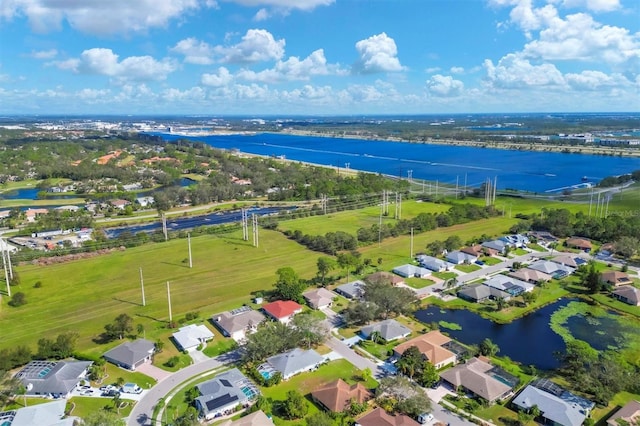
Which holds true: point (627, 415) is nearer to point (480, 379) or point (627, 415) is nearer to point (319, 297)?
point (480, 379)

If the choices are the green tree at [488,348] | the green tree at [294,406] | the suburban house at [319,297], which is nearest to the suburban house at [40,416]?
the green tree at [294,406]

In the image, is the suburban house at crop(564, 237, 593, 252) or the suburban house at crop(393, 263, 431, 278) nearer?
the suburban house at crop(393, 263, 431, 278)

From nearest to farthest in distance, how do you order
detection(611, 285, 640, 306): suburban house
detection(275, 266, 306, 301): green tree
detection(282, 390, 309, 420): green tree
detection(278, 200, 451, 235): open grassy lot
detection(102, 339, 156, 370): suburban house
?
detection(282, 390, 309, 420): green tree, detection(102, 339, 156, 370): suburban house, detection(611, 285, 640, 306): suburban house, detection(275, 266, 306, 301): green tree, detection(278, 200, 451, 235): open grassy lot

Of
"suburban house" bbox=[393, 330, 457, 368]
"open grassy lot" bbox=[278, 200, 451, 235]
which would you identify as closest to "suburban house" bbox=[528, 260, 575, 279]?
"suburban house" bbox=[393, 330, 457, 368]

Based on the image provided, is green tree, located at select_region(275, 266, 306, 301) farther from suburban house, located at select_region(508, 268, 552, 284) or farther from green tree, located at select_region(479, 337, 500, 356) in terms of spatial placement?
suburban house, located at select_region(508, 268, 552, 284)

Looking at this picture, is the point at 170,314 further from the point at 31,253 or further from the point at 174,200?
the point at 174,200

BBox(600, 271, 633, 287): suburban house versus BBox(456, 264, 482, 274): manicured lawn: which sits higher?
BBox(600, 271, 633, 287): suburban house
